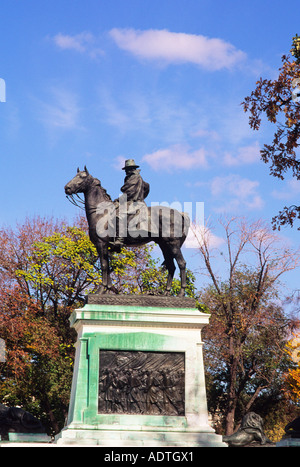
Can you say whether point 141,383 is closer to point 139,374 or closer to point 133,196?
point 139,374

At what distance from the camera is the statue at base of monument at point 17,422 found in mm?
19234

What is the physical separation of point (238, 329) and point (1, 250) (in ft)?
43.0

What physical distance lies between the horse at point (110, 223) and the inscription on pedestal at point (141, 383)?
67.9 inches

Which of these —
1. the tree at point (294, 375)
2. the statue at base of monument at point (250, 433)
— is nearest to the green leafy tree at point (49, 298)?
the tree at point (294, 375)

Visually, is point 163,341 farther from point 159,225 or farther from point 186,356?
point 159,225

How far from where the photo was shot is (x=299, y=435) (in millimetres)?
16844

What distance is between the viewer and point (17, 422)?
1941 centimetres

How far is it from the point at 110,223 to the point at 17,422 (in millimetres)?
7371

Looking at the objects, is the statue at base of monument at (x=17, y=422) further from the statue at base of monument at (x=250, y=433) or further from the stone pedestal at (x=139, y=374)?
the statue at base of monument at (x=250, y=433)

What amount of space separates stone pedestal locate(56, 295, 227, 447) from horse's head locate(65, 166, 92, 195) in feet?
8.96

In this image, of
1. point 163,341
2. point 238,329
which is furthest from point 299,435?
point 238,329

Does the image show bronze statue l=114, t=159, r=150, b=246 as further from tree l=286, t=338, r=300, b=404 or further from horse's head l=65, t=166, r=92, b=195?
tree l=286, t=338, r=300, b=404

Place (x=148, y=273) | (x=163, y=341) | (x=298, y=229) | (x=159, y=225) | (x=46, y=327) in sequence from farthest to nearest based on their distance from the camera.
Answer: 1. (x=148, y=273)
2. (x=46, y=327)
3. (x=159, y=225)
4. (x=163, y=341)
5. (x=298, y=229)

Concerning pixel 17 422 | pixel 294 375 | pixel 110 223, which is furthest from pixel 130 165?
pixel 294 375
